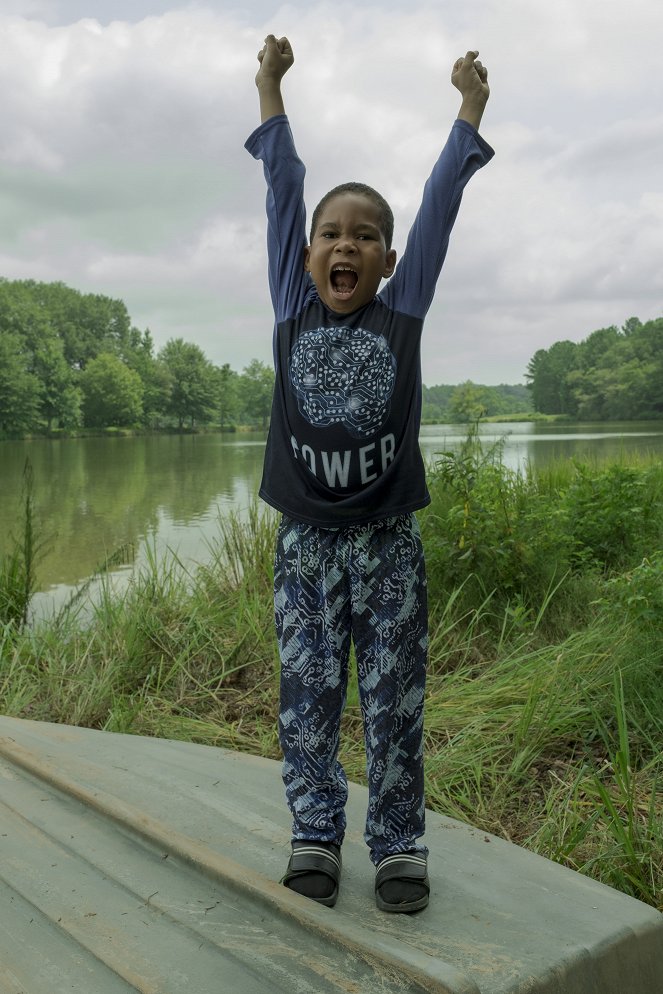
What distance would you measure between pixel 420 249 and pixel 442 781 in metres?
Result: 1.75

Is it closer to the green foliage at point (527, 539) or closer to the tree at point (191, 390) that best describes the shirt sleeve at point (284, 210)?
the green foliage at point (527, 539)

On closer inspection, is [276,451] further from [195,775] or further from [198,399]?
[198,399]

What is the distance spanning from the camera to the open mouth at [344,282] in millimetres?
1837

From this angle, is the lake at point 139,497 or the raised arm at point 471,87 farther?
the lake at point 139,497

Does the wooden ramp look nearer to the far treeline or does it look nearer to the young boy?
the young boy

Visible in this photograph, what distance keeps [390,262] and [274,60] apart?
570mm

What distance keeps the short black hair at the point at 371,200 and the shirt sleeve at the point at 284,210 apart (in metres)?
0.08

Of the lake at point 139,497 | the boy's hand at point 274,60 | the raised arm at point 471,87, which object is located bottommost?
the lake at point 139,497

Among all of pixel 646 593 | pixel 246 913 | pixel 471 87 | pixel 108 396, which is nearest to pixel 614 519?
pixel 646 593

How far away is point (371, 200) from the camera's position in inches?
72.7

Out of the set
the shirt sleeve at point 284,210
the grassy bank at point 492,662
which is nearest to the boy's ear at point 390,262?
the shirt sleeve at point 284,210

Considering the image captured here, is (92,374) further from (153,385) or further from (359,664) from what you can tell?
(359,664)

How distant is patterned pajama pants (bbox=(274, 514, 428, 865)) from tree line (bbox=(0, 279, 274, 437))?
98.0 feet

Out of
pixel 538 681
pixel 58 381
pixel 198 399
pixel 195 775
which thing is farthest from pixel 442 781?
pixel 198 399
